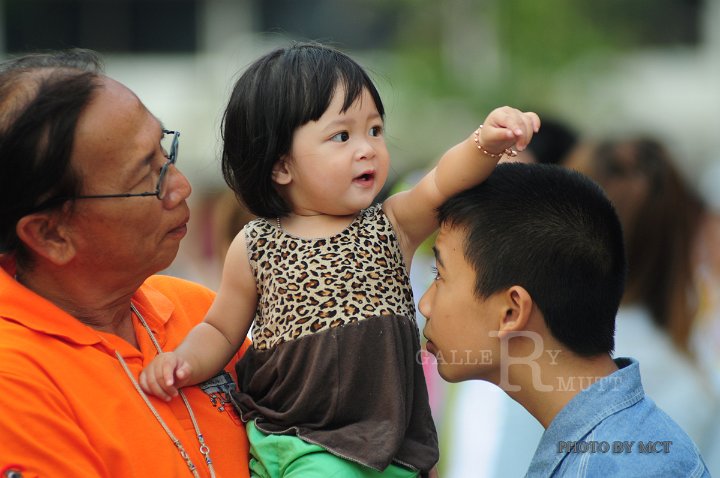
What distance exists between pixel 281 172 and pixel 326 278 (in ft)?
1.13

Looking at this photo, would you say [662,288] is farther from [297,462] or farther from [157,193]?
[157,193]

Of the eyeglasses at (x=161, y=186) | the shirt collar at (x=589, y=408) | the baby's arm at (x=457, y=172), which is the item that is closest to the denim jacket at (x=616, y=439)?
the shirt collar at (x=589, y=408)

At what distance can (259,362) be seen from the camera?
2811mm

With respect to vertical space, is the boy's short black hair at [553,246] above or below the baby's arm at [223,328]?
above

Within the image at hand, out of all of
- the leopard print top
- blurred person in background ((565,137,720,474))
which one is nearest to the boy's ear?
the leopard print top

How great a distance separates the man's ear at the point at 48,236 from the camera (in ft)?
8.61

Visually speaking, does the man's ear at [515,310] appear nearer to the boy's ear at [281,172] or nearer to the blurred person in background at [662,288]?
the boy's ear at [281,172]

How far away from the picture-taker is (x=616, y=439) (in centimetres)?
251

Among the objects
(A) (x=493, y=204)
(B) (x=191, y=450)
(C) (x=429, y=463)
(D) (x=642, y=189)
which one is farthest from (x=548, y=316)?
(D) (x=642, y=189)

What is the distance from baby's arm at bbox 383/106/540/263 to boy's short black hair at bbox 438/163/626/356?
0.23ft

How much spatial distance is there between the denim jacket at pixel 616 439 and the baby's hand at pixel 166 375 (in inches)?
36.8

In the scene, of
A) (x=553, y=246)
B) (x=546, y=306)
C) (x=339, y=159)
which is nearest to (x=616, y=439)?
(x=546, y=306)

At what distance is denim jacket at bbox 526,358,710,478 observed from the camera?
2.45m

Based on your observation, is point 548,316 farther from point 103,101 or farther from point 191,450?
point 103,101
